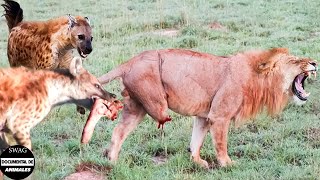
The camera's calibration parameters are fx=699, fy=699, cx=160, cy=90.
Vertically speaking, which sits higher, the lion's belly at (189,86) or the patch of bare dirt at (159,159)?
the lion's belly at (189,86)

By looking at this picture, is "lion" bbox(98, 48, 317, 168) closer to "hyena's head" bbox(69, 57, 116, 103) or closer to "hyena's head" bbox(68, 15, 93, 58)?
"hyena's head" bbox(69, 57, 116, 103)

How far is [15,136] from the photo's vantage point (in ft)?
15.5

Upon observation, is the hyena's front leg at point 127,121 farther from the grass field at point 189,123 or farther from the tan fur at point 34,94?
the tan fur at point 34,94

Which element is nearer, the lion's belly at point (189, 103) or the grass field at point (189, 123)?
the grass field at point (189, 123)

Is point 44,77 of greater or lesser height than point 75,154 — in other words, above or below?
above

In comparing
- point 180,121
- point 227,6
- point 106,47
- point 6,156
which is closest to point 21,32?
point 180,121

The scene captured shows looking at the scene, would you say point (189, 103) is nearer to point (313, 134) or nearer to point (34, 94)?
point (313, 134)

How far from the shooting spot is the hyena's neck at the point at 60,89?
16.3 ft

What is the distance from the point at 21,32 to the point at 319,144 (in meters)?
3.59

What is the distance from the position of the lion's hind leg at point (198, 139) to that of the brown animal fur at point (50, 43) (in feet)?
6.44

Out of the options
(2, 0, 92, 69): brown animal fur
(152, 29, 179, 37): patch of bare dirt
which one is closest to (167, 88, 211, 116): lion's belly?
(2, 0, 92, 69): brown animal fur

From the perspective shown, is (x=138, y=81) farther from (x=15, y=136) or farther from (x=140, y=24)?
(x=140, y=24)

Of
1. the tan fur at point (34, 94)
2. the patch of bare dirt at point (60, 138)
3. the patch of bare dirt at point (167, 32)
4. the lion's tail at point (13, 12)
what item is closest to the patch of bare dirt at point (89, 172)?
the tan fur at point (34, 94)

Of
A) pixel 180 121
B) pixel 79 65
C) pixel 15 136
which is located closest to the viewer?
pixel 15 136
